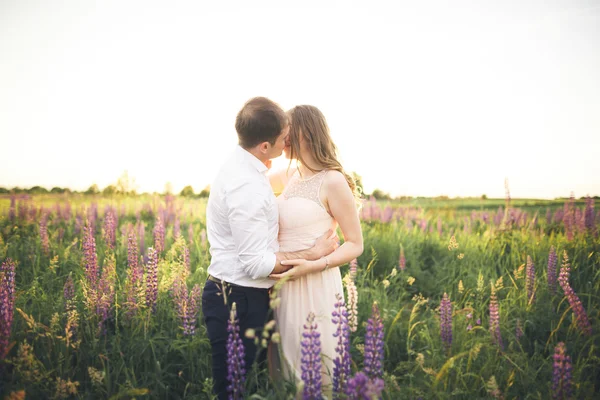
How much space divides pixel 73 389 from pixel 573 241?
683 cm

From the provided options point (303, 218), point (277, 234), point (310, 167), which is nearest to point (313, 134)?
point (310, 167)

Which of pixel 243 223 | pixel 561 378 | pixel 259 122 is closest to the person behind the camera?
pixel 561 378

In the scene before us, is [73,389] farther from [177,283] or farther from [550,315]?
[550,315]

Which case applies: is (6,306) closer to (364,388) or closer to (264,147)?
(264,147)

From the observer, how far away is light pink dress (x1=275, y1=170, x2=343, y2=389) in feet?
10.3

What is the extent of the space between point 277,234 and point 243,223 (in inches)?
22.8

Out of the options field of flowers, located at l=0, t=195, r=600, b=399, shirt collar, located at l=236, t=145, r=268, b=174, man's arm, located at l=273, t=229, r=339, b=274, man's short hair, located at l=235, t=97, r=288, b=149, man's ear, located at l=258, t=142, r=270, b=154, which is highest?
man's short hair, located at l=235, t=97, r=288, b=149

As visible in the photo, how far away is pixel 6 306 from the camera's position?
2936mm

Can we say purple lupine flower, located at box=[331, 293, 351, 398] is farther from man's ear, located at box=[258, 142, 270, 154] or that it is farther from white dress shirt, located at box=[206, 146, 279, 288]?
man's ear, located at box=[258, 142, 270, 154]

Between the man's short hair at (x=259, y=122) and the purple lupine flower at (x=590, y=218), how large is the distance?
5.90 meters

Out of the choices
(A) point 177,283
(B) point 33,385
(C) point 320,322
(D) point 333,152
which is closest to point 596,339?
(C) point 320,322

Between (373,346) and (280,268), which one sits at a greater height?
(280,268)

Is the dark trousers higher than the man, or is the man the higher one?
the man

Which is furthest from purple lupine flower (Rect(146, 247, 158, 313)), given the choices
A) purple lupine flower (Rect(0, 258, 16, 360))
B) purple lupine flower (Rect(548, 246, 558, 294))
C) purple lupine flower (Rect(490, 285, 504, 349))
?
purple lupine flower (Rect(548, 246, 558, 294))
